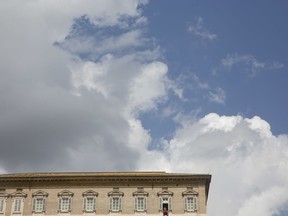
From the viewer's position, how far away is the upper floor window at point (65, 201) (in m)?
64.6

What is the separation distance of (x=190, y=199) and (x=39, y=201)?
56.0ft

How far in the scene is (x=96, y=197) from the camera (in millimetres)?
65000

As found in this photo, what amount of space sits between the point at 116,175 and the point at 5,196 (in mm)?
12894

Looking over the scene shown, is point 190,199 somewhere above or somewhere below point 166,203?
above

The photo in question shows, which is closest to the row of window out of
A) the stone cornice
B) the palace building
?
the palace building

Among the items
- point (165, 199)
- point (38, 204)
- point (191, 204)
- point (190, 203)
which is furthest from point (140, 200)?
point (38, 204)

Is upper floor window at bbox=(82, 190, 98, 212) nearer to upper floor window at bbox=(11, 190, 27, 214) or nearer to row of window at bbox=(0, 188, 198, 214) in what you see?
row of window at bbox=(0, 188, 198, 214)

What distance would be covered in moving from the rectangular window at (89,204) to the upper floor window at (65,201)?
179 centimetres

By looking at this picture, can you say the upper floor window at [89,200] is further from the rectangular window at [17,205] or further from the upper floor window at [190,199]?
the upper floor window at [190,199]

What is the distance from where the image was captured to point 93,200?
64.9 metres

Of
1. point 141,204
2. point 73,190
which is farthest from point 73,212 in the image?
point 141,204

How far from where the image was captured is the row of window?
64.2 m

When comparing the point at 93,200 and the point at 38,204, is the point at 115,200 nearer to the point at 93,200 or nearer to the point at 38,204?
the point at 93,200

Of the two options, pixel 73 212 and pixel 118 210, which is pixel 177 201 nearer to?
pixel 118 210
